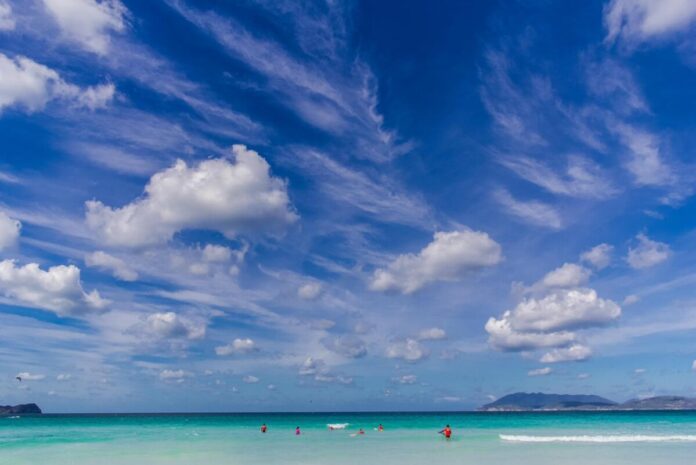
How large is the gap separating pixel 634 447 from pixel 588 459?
901 centimetres

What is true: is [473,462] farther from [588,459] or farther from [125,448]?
[125,448]

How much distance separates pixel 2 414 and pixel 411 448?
215 m

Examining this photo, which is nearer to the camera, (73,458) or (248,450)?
(73,458)

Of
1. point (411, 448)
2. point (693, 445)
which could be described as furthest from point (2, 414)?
point (693, 445)

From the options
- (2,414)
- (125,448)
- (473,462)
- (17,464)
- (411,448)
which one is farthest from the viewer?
(2,414)

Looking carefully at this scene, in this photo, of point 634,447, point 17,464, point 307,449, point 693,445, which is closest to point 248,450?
point 307,449

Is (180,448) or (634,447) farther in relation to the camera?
(180,448)

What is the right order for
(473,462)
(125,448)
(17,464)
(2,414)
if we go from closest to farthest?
1. (473,462)
2. (17,464)
3. (125,448)
4. (2,414)

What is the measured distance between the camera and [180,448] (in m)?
36.5

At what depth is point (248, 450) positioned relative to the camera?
34.8 meters

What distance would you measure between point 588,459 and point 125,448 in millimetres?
31052

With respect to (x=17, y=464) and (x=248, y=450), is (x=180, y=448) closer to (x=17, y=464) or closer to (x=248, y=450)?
(x=248, y=450)

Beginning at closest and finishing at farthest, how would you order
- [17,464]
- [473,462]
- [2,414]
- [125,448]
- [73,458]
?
[473,462]
[17,464]
[73,458]
[125,448]
[2,414]

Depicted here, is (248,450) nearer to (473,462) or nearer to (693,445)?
(473,462)
